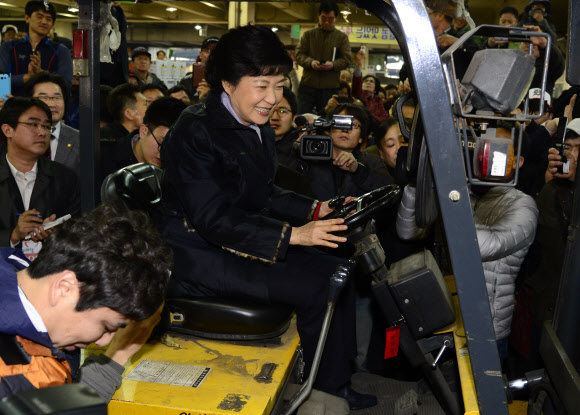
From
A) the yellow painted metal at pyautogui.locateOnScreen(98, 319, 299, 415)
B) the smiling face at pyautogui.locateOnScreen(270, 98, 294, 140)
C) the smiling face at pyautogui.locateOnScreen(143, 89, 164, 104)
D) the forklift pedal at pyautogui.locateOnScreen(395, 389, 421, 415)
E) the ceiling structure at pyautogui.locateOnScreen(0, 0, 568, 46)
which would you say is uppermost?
the ceiling structure at pyautogui.locateOnScreen(0, 0, 568, 46)

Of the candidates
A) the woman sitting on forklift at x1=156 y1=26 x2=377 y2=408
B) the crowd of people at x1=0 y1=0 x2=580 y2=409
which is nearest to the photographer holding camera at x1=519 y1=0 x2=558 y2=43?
the crowd of people at x1=0 y1=0 x2=580 y2=409

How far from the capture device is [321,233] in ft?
7.85

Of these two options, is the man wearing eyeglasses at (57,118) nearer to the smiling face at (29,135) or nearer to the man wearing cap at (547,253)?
the smiling face at (29,135)

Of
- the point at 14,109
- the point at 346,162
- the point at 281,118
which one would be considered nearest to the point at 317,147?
the point at 346,162

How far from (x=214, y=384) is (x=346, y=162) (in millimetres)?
2210

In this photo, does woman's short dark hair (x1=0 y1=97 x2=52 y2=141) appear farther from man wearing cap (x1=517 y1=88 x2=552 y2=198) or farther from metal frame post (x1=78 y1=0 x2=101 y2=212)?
man wearing cap (x1=517 y1=88 x2=552 y2=198)

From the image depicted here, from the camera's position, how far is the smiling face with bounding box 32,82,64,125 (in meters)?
4.78

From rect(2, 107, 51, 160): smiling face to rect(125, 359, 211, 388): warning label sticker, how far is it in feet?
7.06

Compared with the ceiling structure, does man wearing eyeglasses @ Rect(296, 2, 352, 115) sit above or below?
below

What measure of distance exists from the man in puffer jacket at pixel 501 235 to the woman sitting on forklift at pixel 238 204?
0.49 meters

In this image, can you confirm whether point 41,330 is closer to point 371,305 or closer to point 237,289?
point 237,289

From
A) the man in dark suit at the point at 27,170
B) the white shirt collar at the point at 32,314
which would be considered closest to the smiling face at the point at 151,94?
the man in dark suit at the point at 27,170

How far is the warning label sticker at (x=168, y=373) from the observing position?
2211 mm

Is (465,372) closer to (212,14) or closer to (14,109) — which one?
→ (14,109)
